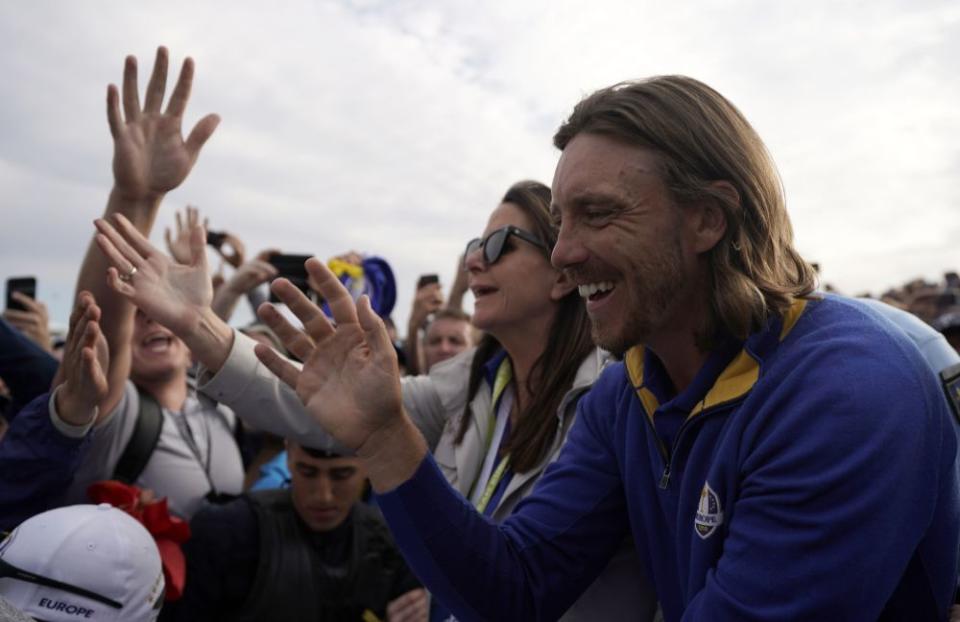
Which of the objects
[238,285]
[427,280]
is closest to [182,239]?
[238,285]

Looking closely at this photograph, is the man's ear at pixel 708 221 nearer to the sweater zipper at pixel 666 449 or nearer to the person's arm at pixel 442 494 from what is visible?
the sweater zipper at pixel 666 449

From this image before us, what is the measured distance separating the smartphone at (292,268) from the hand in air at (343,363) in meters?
2.54

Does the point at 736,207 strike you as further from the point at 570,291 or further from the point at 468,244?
the point at 468,244

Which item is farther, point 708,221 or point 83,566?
point 83,566

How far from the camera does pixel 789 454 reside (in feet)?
5.04

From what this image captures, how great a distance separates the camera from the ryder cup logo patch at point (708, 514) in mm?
1688

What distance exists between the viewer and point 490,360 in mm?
3172

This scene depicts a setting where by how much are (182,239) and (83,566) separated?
3044 millimetres

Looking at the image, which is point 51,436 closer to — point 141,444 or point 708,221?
point 141,444

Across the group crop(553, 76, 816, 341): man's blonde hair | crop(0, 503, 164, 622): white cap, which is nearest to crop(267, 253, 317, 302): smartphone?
crop(0, 503, 164, 622): white cap

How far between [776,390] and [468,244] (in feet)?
6.08

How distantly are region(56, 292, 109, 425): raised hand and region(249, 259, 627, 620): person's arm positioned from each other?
1062 millimetres

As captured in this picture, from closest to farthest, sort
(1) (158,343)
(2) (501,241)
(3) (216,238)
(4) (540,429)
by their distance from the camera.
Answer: (4) (540,429) → (2) (501,241) → (1) (158,343) → (3) (216,238)

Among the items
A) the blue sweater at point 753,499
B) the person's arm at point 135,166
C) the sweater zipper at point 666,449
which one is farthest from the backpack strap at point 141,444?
the sweater zipper at point 666,449
